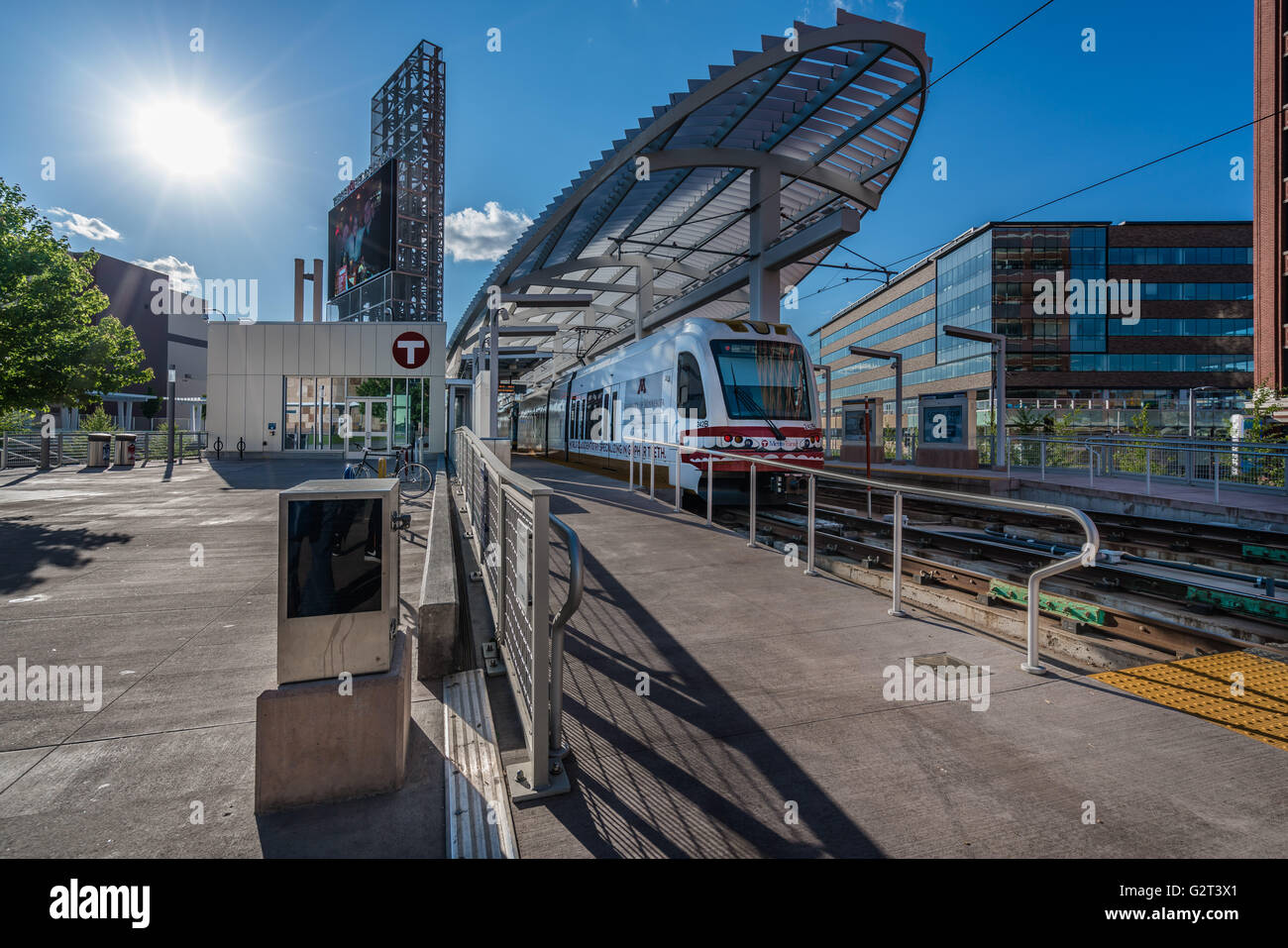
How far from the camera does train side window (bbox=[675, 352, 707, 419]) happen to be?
449 inches

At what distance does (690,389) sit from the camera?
11.8 meters

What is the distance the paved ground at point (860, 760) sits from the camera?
2.52 m

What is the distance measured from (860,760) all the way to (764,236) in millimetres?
19914

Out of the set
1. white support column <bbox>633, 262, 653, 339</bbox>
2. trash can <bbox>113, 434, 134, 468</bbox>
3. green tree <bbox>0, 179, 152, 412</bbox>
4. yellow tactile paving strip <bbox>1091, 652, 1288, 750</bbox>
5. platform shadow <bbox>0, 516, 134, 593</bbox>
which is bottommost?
yellow tactile paving strip <bbox>1091, 652, 1288, 750</bbox>

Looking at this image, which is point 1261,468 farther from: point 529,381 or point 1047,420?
point 529,381

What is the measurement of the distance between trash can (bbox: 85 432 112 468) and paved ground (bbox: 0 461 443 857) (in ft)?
64.1

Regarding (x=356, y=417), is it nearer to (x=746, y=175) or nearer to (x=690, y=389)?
(x=746, y=175)

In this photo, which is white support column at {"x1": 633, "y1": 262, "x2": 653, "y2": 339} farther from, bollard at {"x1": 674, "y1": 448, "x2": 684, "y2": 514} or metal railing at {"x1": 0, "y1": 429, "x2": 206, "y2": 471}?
metal railing at {"x1": 0, "y1": 429, "x2": 206, "y2": 471}

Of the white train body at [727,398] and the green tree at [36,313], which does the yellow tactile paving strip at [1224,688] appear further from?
the green tree at [36,313]

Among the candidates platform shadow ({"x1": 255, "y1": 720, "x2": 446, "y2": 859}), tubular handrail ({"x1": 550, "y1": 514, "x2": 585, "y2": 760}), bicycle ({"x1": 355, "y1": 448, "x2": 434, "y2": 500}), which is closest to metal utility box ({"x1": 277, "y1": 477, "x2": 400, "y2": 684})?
platform shadow ({"x1": 255, "y1": 720, "x2": 446, "y2": 859})

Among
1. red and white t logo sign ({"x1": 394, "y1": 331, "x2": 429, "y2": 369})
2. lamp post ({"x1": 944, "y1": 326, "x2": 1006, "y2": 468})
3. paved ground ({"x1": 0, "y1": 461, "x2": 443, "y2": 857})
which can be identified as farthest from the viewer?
lamp post ({"x1": 944, "y1": 326, "x2": 1006, "y2": 468})

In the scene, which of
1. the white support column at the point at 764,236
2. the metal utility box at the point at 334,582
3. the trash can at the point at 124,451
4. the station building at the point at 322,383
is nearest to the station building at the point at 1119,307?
the white support column at the point at 764,236
